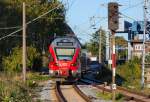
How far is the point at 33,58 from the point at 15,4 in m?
13.0

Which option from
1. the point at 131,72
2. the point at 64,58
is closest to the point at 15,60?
the point at 131,72

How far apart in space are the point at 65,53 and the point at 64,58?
0.39 metres

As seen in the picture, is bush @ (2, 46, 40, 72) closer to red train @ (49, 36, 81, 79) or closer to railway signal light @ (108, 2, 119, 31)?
red train @ (49, 36, 81, 79)

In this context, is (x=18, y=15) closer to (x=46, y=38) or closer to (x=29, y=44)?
(x=29, y=44)

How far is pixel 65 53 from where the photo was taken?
137ft

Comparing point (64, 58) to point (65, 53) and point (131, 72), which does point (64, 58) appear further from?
point (131, 72)

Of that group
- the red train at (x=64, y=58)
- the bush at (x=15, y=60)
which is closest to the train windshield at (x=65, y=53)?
the red train at (x=64, y=58)

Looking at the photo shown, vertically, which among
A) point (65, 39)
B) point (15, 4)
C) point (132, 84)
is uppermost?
point (15, 4)

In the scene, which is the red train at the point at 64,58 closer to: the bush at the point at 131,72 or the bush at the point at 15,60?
the bush at the point at 131,72

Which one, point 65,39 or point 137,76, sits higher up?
point 65,39

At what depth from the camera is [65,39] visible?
42031mm

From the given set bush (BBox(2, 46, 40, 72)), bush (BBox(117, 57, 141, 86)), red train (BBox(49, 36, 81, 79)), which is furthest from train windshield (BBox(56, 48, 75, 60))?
bush (BBox(2, 46, 40, 72))

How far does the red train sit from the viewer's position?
41.6 meters

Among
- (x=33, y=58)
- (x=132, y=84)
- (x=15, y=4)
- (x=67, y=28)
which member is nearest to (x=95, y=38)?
(x=67, y=28)
